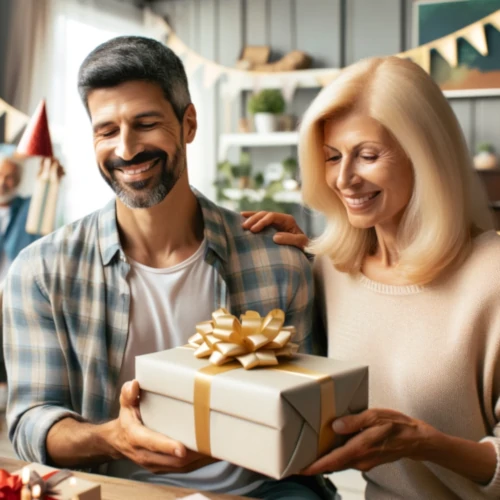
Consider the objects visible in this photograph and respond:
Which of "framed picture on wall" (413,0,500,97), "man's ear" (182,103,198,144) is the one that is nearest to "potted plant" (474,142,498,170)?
"framed picture on wall" (413,0,500,97)

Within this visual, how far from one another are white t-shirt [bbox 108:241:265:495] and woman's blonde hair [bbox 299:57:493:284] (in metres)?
0.33

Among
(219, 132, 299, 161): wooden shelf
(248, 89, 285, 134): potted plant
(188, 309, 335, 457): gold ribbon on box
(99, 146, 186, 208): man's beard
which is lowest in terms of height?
(188, 309, 335, 457): gold ribbon on box

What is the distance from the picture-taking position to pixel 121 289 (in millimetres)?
1282

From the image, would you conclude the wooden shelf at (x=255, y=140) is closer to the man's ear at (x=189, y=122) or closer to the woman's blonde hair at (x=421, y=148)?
the man's ear at (x=189, y=122)

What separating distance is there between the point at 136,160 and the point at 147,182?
5 cm

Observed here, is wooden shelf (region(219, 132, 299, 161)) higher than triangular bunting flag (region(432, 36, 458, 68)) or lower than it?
lower

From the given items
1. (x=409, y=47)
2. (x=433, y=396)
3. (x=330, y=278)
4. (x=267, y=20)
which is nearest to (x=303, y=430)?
(x=433, y=396)

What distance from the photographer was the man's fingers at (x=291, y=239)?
1.40 m

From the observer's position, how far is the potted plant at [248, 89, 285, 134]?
416 centimetres

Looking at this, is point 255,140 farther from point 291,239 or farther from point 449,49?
point 291,239

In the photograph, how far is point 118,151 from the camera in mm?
1260

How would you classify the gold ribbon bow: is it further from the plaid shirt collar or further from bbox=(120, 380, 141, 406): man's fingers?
the plaid shirt collar

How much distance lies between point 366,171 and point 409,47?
10.1 ft

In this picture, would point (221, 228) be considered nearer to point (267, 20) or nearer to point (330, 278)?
point (330, 278)
